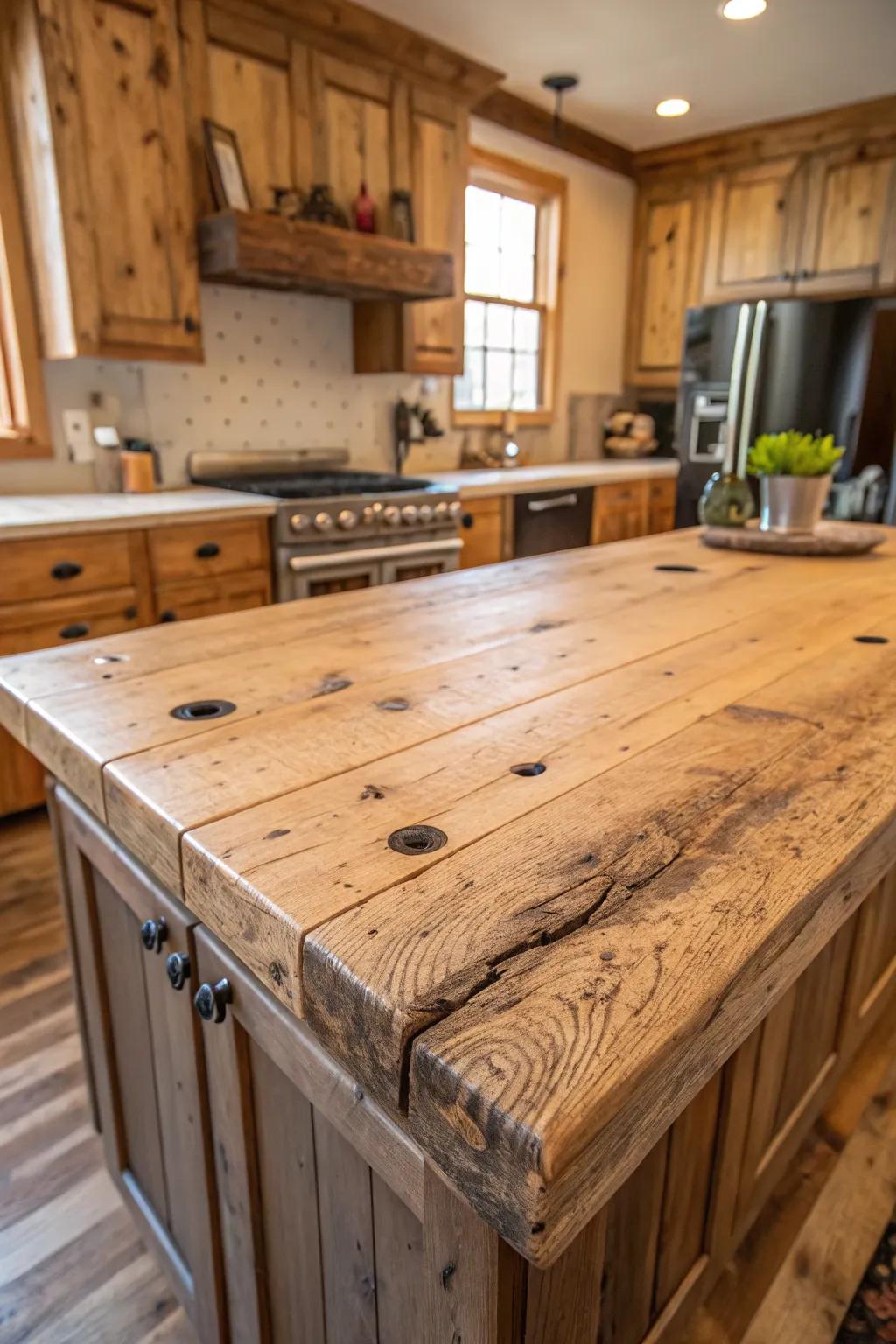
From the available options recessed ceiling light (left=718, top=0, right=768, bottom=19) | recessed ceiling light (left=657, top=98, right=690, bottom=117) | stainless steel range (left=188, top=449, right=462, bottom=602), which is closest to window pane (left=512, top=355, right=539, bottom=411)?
recessed ceiling light (left=657, top=98, right=690, bottom=117)

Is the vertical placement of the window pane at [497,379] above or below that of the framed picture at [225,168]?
below

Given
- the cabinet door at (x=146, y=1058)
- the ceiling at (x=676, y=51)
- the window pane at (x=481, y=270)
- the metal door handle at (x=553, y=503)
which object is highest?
the ceiling at (x=676, y=51)

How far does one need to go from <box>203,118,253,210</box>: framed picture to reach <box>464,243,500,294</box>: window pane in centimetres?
160

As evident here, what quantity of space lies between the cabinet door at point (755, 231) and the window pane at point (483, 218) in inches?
51.7

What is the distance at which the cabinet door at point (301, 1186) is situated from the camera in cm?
63

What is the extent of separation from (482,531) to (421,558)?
1.53 feet

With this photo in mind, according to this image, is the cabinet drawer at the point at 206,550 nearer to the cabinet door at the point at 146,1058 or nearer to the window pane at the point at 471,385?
the cabinet door at the point at 146,1058

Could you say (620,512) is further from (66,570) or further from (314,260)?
(66,570)

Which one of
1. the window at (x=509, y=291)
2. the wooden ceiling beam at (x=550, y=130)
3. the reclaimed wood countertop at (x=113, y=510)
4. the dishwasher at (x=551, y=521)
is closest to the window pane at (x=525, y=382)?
the window at (x=509, y=291)

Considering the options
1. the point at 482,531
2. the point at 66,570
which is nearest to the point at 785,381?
the point at 482,531

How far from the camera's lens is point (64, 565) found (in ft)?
7.71

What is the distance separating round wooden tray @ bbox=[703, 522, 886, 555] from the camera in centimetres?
194

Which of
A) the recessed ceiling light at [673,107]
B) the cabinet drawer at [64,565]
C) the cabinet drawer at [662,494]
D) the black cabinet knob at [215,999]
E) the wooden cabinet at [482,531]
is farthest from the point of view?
the cabinet drawer at [662,494]

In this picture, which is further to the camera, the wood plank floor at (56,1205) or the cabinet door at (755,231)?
the cabinet door at (755,231)
